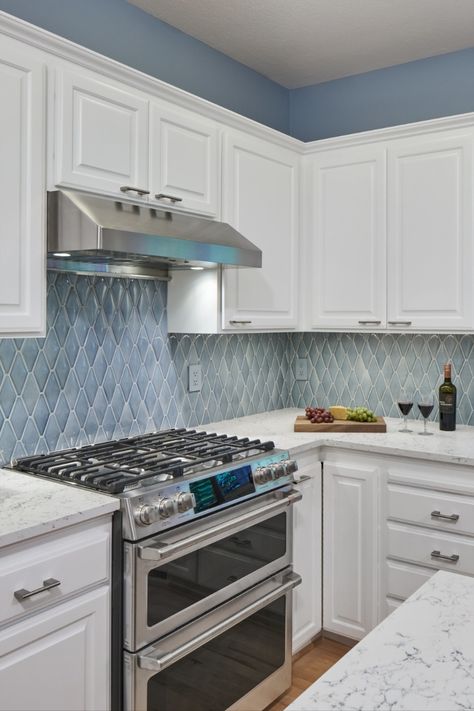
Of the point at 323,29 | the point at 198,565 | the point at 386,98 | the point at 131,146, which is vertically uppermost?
the point at 323,29

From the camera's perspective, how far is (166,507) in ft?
6.48

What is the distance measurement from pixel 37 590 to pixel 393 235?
2.24 meters

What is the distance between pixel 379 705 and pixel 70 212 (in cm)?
166

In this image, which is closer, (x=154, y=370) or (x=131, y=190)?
(x=131, y=190)

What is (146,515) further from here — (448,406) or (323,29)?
(323,29)

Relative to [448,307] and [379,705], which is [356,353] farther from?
[379,705]

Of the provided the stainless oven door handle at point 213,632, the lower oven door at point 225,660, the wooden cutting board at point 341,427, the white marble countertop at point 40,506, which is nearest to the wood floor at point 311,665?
the lower oven door at point 225,660

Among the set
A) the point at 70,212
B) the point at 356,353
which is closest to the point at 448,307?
the point at 356,353

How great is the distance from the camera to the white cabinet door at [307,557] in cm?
279

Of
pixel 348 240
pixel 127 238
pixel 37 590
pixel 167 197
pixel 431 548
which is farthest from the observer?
pixel 348 240

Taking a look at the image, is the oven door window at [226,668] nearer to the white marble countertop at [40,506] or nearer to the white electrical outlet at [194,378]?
the white marble countertop at [40,506]

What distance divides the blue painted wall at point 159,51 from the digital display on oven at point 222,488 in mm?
1795

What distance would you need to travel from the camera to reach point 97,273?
2549 millimetres

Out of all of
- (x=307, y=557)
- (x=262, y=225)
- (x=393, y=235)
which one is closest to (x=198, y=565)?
(x=307, y=557)
